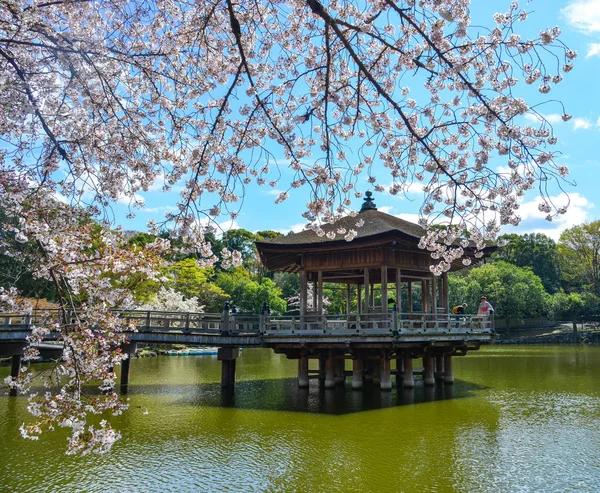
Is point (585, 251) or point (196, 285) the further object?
point (585, 251)

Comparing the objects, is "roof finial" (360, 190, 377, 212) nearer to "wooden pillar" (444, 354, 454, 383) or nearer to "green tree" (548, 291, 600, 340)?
"wooden pillar" (444, 354, 454, 383)

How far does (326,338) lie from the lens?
13312mm

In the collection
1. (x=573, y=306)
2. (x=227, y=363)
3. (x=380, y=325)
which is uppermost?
(x=573, y=306)

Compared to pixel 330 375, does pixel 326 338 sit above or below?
above

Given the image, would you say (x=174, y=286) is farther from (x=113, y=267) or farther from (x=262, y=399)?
(x=113, y=267)

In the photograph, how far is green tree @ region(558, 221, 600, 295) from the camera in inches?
1777

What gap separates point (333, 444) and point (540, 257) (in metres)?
52.7

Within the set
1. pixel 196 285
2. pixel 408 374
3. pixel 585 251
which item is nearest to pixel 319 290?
pixel 408 374

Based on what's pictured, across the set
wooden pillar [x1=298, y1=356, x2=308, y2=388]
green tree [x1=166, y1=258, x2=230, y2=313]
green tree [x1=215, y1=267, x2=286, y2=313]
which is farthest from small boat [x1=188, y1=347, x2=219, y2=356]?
wooden pillar [x1=298, y1=356, x2=308, y2=388]

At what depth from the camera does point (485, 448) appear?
27.4 feet

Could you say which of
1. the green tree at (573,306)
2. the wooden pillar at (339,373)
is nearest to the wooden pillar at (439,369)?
the wooden pillar at (339,373)

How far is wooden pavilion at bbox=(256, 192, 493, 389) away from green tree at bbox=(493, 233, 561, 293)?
42.3 meters

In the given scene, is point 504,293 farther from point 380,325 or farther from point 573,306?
point 380,325

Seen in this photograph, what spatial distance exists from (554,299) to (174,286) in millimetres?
33012
